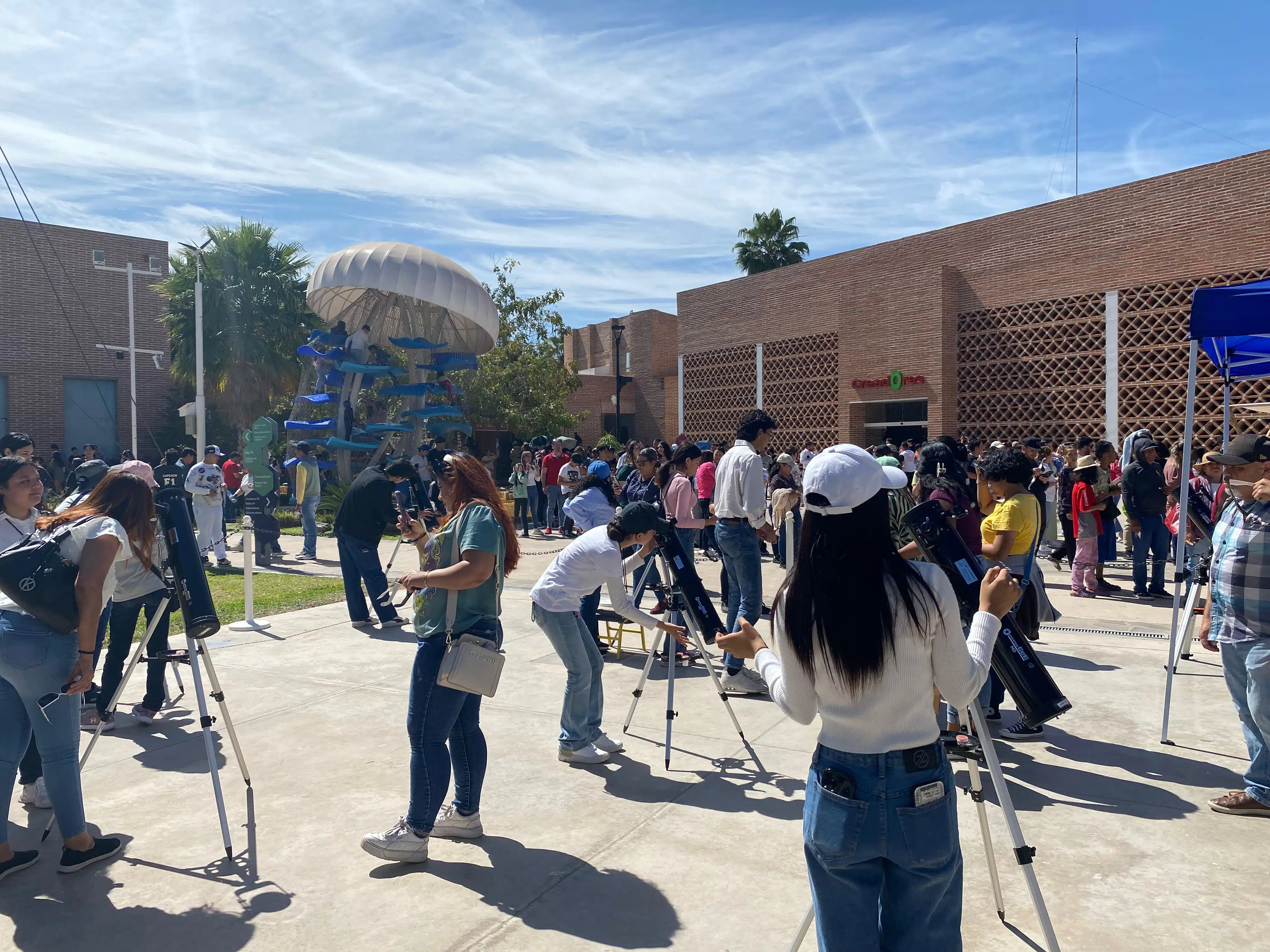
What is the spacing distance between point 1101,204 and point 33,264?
35453mm

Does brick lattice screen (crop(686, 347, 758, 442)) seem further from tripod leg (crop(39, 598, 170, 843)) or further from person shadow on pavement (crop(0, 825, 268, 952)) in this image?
person shadow on pavement (crop(0, 825, 268, 952))

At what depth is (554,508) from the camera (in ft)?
58.4

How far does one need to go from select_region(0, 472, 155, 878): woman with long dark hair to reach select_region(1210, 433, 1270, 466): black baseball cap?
554 cm

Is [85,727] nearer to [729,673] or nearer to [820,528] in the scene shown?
[729,673]

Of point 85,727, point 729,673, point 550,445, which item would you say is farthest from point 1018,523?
point 550,445

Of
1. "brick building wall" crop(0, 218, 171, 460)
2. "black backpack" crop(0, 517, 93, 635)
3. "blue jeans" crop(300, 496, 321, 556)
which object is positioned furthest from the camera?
"brick building wall" crop(0, 218, 171, 460)

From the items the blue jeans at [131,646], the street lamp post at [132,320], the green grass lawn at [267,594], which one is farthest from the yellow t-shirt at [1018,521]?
the street lamp post at [132,320]

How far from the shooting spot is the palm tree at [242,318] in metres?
32.5

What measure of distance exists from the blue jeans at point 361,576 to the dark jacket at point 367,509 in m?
0.08

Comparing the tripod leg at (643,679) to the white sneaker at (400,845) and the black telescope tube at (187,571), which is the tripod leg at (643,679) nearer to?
the white sneaker at (400,845)

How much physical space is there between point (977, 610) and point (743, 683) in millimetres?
3719

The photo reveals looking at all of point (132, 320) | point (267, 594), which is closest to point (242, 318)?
point (132, 320)

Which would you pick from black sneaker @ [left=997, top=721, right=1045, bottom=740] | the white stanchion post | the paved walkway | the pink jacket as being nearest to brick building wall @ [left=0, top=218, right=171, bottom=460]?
the white stanchion post

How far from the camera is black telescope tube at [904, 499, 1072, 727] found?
11.3 feet
